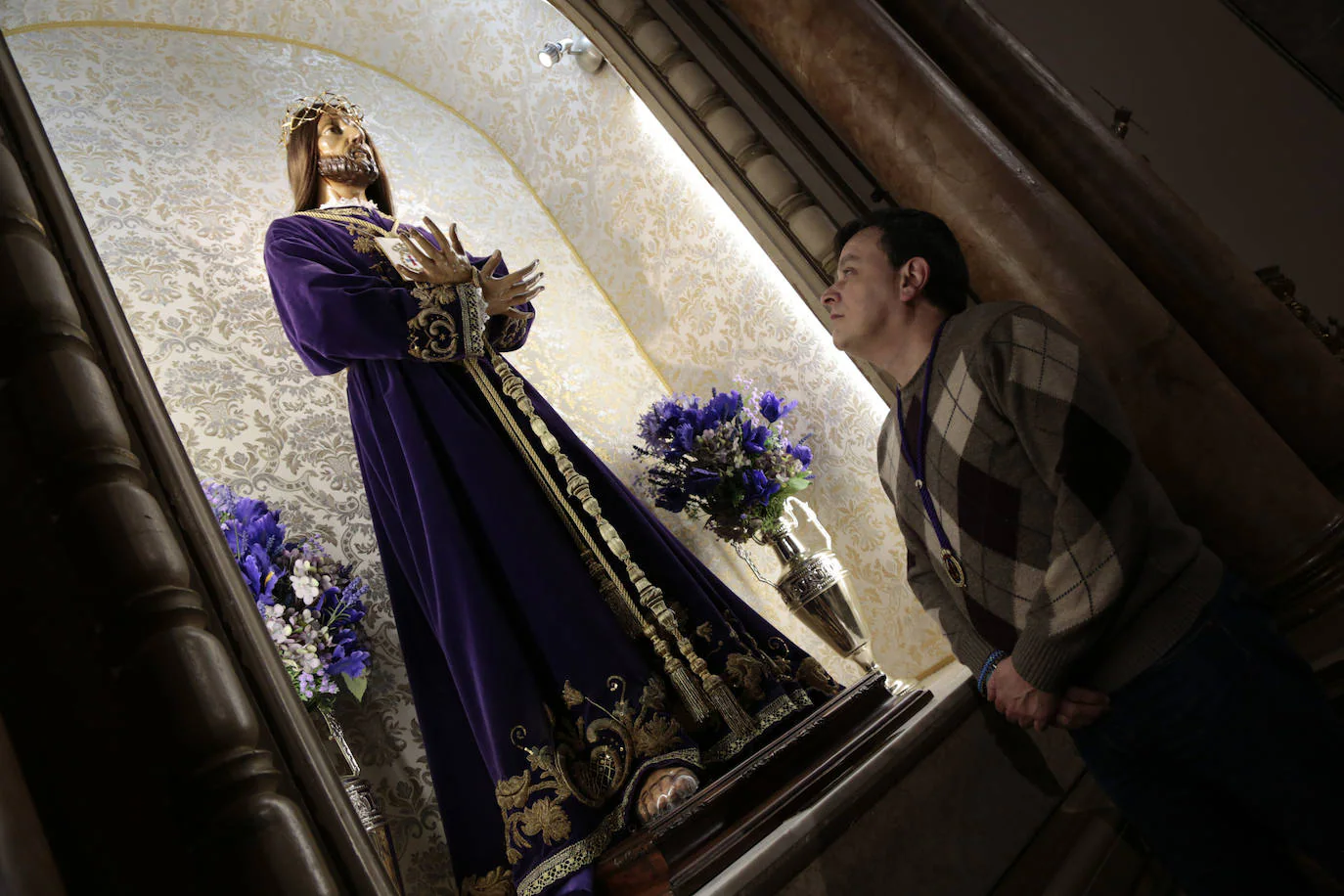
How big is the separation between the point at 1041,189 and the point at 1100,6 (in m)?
0.92

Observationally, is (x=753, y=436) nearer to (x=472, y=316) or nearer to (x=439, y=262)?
(x=472, y=316)

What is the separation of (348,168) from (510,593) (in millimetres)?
1427

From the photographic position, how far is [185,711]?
1.68 feet

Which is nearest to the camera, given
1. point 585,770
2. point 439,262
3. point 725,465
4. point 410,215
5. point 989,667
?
point 989,667

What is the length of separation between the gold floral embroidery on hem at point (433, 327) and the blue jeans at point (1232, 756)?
1533 mm

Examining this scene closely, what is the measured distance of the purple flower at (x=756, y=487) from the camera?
221 centimetres

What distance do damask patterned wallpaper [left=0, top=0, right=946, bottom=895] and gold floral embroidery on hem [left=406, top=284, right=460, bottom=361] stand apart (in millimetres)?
670

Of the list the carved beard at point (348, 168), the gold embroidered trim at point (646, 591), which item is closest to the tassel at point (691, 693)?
the gold embroidered trim at point (646, 591)

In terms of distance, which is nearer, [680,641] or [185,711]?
[185,711]

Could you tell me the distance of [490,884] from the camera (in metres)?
1.54

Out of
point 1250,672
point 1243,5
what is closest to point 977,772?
point 1250,672

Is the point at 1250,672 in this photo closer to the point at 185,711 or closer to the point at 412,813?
the point at 185,711

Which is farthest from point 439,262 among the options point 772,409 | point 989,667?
point 989,667

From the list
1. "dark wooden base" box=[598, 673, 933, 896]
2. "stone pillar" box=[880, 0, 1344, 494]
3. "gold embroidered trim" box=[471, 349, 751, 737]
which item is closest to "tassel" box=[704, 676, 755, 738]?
"gold embroidered trim" box=[471, 349, 751, 737]
